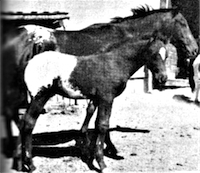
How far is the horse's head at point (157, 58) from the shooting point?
15.3ft

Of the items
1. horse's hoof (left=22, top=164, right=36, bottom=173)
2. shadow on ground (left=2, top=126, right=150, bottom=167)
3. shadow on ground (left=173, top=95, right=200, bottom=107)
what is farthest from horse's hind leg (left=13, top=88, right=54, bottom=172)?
shadow on ground (left=173, top=95, right=200, bottom=107)

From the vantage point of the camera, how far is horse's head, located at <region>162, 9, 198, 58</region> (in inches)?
208

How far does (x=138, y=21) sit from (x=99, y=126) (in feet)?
5.17

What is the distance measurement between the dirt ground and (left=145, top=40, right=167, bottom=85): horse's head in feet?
4.14

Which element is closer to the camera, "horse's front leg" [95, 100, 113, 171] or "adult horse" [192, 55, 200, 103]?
"horse's front leg" [95, 100, 113, 171]

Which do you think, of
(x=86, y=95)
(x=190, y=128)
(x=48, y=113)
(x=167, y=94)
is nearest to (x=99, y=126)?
(x=86, y=95)

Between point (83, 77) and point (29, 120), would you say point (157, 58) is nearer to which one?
point (83, 77)

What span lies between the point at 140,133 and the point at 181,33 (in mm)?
2318

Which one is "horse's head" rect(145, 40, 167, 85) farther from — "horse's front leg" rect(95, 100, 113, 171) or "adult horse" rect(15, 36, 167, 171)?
"horse's front leg" rect(95, 100, 113, 171)

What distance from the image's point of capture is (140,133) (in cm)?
702

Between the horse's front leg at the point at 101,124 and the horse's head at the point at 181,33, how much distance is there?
1.46 m

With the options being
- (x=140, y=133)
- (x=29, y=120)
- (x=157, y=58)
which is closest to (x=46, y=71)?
(x=29, y=120)

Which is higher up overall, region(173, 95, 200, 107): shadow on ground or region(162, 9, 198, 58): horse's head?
region(162, 9, 198, 58): horse's head

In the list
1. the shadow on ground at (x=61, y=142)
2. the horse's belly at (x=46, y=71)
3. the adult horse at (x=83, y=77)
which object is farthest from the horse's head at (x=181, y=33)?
the shadow on ground at (x=61, y=142)
